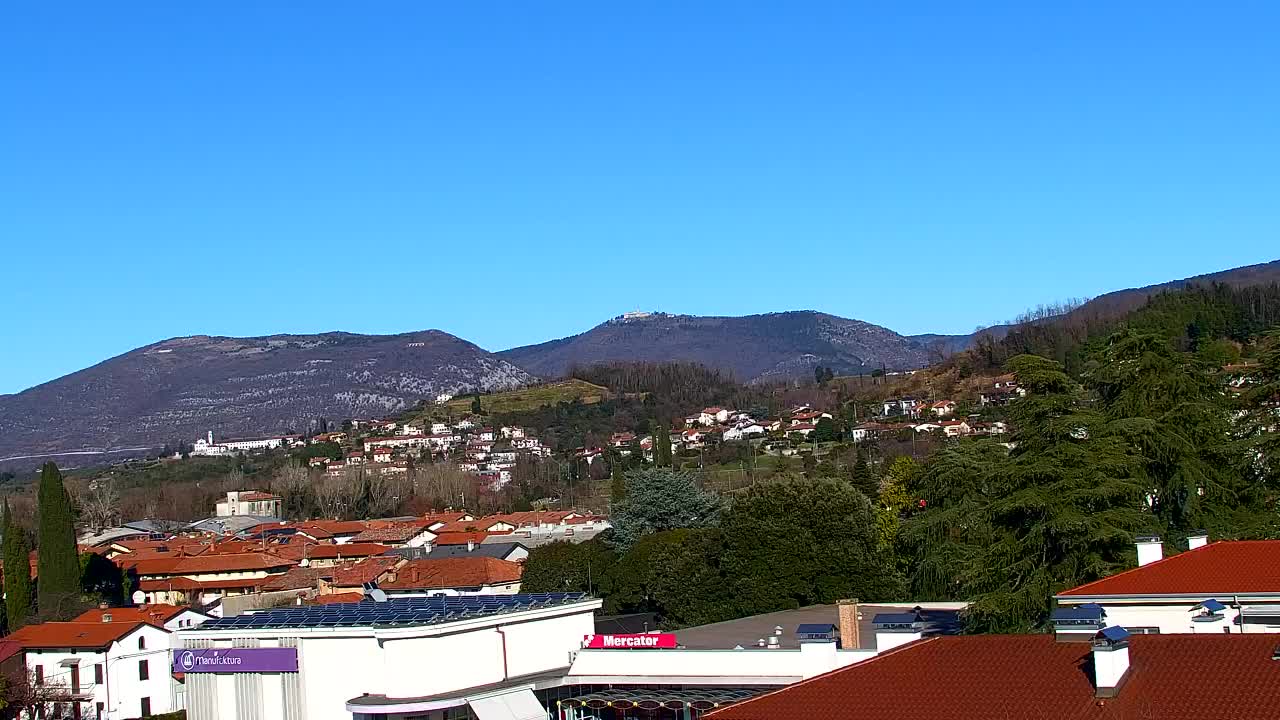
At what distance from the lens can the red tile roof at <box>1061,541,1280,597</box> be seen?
21.3 metres

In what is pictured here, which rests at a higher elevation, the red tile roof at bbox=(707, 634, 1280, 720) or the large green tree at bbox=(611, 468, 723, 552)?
the large green tree at bbox=(611, 468, 723, 552)

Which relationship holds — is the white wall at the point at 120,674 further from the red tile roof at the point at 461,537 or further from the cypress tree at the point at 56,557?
the red tile roof at the point at 461,537

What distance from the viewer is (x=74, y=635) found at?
4731 cm

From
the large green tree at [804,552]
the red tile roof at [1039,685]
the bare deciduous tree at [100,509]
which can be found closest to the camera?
the red tile roof at [1039,685]

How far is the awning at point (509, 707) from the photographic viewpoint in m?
26.1

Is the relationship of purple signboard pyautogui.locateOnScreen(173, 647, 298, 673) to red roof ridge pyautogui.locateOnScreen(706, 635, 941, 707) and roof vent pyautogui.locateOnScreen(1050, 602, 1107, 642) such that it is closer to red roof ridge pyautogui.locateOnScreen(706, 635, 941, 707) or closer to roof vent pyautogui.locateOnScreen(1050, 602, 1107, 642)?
red roof ridge pyautogui.locateOnScreen(706, 635, 941, 707)

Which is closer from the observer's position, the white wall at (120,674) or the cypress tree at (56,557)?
the white wall at (120,674)

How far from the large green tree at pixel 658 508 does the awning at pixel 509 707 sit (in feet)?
126

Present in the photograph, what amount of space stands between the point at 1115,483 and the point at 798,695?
15.6 metres

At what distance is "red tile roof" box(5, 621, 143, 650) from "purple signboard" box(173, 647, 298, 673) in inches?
772

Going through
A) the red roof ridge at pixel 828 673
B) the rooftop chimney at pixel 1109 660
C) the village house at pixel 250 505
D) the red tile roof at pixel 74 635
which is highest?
the village house at pixel 250 505

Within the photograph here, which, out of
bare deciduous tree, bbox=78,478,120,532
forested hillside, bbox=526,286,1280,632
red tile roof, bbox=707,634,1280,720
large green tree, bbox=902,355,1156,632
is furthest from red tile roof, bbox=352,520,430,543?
red tile roof, bbox=707,634,1280,720

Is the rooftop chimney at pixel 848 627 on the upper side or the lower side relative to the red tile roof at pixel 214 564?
upper

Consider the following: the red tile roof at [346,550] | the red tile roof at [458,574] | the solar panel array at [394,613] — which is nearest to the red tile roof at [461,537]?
the red tile roof at [346,550]
